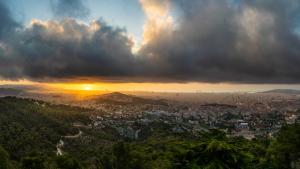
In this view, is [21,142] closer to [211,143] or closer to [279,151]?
[279,151]

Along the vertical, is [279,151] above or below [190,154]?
below

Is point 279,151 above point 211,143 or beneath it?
beneath

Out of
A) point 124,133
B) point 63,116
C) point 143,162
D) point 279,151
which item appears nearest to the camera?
point 279,151

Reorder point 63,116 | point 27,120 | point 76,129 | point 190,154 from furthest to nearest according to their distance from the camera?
point 63,116, point 76,129, point 27,120, point 190,154

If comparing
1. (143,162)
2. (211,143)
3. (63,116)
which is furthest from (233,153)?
(63,116)

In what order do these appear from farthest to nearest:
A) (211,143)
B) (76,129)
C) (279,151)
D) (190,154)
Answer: (76,129)
(279,151)
(190,154)
(211,143)

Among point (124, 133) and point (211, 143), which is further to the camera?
point (124, 133)

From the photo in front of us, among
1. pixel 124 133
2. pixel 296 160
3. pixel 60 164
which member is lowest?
pixel 124 133

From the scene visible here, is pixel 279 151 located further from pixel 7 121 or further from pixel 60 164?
pixel 7 121

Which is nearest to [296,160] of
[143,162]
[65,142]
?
[143,162]
